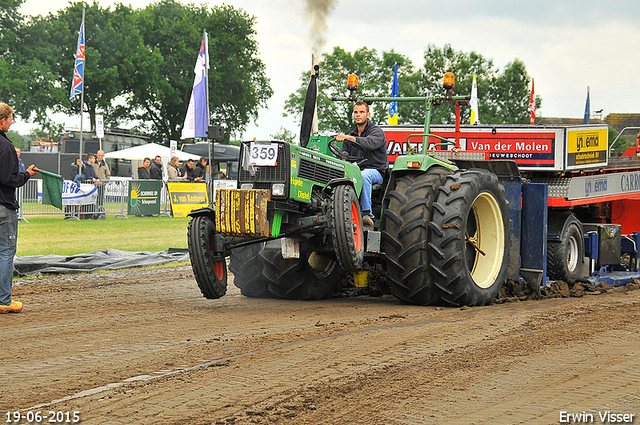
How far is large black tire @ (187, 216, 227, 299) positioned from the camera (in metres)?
7.18

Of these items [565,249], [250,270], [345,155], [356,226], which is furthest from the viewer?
[565,249]

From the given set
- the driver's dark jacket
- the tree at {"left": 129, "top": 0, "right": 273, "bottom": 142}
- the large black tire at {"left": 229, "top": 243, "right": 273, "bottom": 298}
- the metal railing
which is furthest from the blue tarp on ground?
the tree at {"left": 129, "top": 0, "right": 273, "bottom": 142}

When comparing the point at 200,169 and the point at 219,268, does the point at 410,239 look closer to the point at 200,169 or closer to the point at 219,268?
the point at 219,268

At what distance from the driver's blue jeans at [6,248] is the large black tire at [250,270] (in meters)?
2.31

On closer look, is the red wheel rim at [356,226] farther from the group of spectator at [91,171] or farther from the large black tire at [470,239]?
the group of spectator at [91,171]

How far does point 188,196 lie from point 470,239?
1509cm

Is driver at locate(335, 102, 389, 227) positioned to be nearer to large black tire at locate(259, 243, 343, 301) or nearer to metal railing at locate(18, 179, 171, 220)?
large black tire at locate(259, 243, 343, 301)

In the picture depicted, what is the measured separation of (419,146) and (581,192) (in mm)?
2772

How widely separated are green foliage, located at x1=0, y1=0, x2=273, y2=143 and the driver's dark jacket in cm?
5001

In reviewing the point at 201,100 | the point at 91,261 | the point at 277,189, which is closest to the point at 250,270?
the point at 277,189

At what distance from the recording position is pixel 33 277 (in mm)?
10484

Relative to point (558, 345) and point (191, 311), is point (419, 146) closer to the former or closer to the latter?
point (191, 311)

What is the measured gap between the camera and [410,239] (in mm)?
7422

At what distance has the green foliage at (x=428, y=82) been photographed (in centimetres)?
5222
